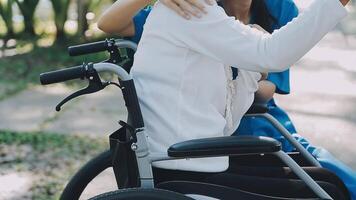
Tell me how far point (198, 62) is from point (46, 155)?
2.20 m

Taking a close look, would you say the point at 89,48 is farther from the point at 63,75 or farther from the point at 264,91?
the point at 264,91

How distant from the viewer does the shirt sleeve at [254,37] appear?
5.89 feet

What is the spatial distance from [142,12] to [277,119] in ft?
2.24

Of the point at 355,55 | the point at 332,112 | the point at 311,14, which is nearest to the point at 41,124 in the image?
the point at 332,112

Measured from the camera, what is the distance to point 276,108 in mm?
2719

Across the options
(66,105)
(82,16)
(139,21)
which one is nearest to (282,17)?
(139,21)

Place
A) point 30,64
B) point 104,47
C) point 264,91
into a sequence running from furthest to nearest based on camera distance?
point 30,64
point 264,91
point 104,47

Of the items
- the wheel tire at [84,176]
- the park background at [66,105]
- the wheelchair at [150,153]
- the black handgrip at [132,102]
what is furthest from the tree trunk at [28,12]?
the black handgrip at [132,102]

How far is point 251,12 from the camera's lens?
2598 millimetres

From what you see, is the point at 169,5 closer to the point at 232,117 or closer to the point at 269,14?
the point at 232,117

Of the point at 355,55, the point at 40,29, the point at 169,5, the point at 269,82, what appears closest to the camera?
the point at 169,5

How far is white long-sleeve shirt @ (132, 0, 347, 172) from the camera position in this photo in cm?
182

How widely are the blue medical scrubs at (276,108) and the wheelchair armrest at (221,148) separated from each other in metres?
0.72

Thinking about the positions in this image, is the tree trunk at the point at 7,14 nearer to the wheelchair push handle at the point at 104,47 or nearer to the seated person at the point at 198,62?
the wheelchair push handle at the point at 104,47
